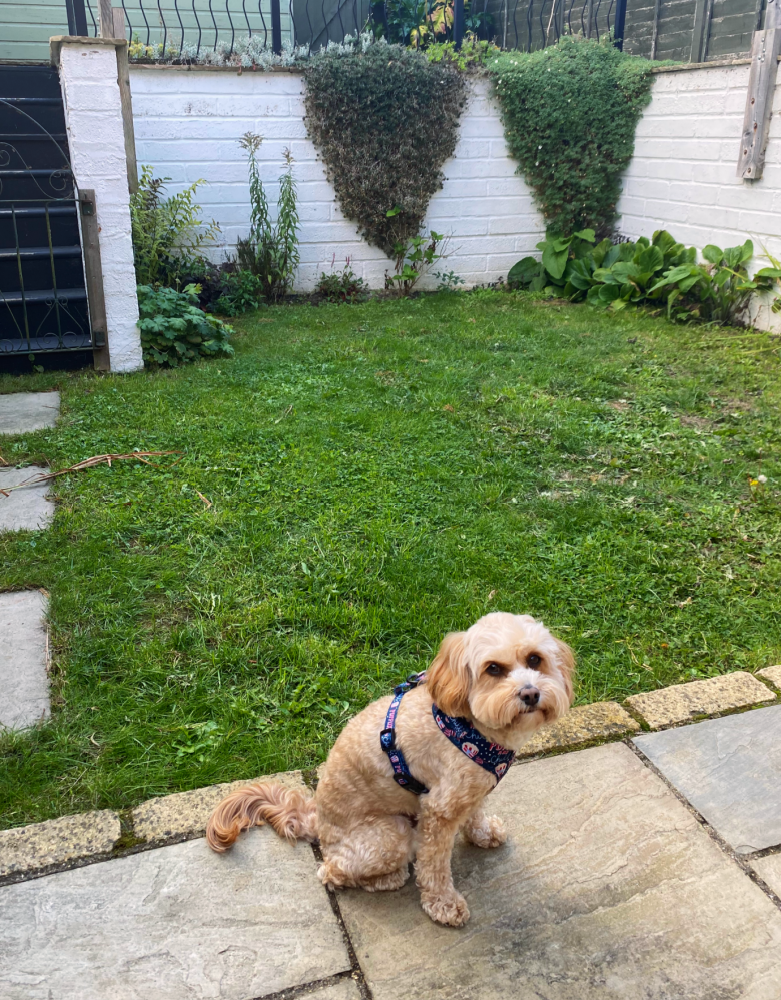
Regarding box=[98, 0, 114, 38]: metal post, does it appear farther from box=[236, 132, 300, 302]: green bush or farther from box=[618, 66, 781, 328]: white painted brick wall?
box=[618, 66, 781, 328]: white painted brick wall

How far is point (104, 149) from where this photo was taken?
17.4 ft

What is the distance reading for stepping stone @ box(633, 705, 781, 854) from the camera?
216 centimetres

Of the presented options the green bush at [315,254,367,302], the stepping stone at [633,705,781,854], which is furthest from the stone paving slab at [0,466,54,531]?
the green bush at [315,254,367,302]

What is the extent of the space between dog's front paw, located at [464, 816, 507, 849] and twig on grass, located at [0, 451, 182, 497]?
9.26ft

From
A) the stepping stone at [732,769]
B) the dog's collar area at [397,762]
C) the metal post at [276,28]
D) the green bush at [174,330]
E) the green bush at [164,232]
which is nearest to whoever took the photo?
the dog's collar area at [397,762]

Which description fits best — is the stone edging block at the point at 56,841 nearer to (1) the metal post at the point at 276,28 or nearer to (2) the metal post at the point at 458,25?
(1) the metal post at the point at 276,28

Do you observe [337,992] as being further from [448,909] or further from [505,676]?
[505,676]

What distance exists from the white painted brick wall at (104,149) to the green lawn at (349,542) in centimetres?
72

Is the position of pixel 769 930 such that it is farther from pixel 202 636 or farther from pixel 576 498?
pixel 576 498

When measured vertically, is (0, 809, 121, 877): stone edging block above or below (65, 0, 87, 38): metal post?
below

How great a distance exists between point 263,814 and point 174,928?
358 mm

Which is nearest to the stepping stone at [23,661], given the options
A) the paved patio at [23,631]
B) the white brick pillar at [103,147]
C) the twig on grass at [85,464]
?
the paved patio at [23,631]

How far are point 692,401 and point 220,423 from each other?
304cm

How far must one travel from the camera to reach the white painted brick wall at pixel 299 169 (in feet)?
24.2
